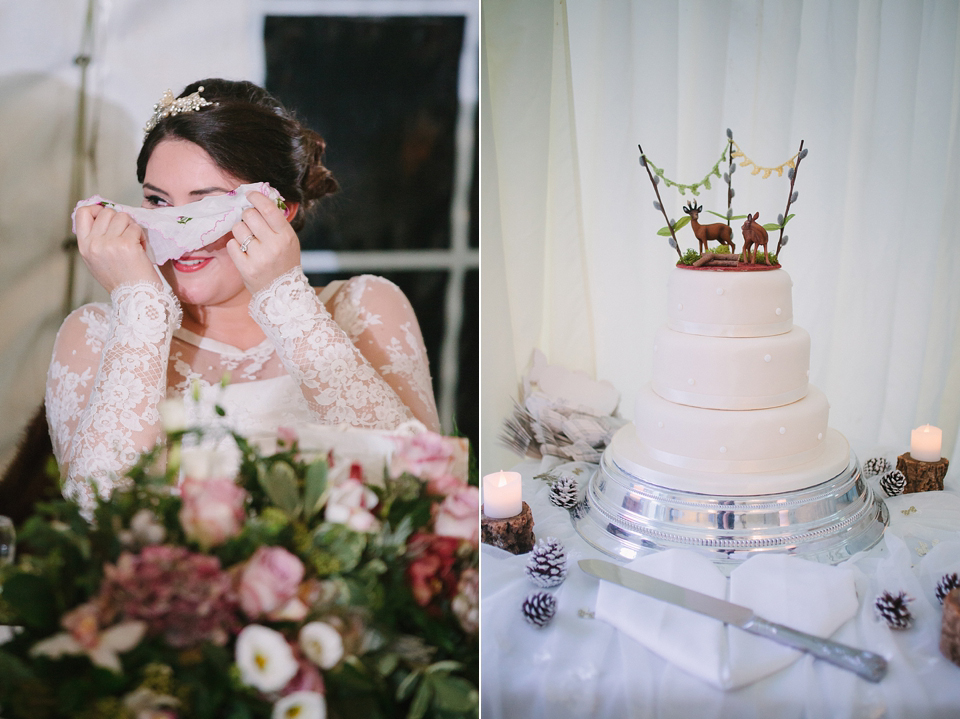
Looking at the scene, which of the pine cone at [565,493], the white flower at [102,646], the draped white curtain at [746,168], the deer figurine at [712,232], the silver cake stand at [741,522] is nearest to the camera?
the white flower at [102,646]

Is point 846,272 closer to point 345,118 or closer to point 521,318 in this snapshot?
point 521,318

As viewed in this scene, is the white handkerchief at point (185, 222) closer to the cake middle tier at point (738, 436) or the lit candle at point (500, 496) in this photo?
the lit candle at point (500, 496)

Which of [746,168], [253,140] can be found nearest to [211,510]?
[253,140]

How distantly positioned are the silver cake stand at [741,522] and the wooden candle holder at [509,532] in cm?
12

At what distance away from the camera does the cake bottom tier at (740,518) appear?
1.04m

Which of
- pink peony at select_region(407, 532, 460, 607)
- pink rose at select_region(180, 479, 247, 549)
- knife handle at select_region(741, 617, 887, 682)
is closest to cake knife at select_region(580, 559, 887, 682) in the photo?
knife handle at select_region(741, 617, 887, 682)

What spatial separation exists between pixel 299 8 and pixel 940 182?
147 cm

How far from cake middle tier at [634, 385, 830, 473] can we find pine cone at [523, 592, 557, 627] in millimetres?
337

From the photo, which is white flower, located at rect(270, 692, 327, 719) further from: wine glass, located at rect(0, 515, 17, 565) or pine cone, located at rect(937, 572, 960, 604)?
pine cone, located at rect(937, 572, 960, 604)

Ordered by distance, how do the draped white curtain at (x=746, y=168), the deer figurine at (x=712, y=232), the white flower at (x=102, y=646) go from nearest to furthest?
the white flower at (x=102, y=646) → the deer figurine at (x=712, y=232) → the draped white curtain at (x=746, y=168)

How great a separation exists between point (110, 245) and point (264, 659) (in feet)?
1.44

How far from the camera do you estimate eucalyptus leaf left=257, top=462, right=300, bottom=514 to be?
2.14ft

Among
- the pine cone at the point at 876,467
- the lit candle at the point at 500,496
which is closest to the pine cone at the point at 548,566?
the lit candle at the point at 500,496

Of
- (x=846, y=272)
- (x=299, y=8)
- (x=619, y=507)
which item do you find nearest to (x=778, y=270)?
(x=619, y=507)
